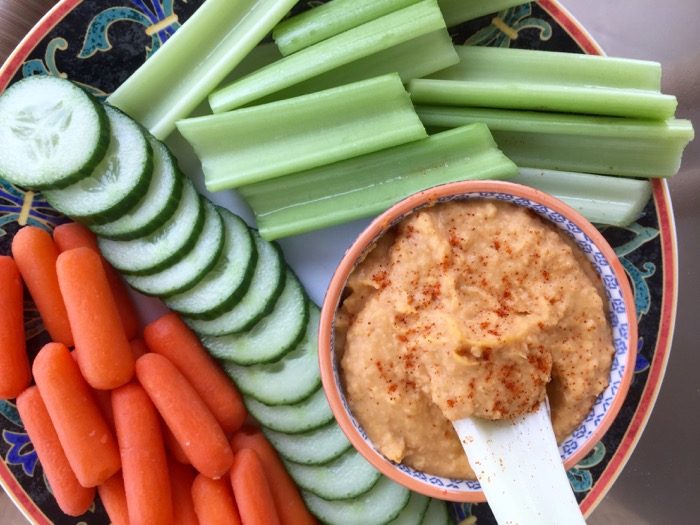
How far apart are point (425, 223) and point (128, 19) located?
3.36 ft

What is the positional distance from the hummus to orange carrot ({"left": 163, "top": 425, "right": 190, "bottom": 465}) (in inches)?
22.3

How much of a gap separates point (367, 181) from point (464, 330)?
59cm

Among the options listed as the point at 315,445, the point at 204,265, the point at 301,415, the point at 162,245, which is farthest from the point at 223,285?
the point at 315,445

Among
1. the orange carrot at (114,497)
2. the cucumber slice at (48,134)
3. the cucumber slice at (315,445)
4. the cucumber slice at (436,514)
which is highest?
the cucumber slice at (48,134)

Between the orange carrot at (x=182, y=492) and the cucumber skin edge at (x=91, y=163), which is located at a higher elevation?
the cucumber skin edge at (x=91, y=163)

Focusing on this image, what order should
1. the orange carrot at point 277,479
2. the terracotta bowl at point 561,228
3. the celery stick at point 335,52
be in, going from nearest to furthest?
the terracotta bowl at point 561,228 < the celery stick at point 335,52 < the orange carrot at point 277,479

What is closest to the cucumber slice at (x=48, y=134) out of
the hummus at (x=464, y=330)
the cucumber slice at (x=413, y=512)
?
the hummus at (x=464, y=330)

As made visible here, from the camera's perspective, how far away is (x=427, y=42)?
1.88m

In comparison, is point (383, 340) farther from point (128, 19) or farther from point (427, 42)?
point (128, 19)

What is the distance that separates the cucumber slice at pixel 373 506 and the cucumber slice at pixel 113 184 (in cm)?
102

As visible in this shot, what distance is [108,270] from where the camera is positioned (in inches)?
77.9

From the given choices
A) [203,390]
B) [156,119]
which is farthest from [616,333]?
[156,119]

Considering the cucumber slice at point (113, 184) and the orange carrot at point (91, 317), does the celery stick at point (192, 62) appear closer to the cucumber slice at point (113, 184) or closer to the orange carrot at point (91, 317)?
the cucumber slice at point (113, 184)

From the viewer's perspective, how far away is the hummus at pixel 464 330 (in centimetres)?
152
